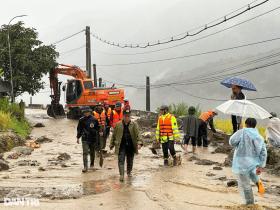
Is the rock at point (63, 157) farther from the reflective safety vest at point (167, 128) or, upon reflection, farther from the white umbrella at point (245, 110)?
the white umbrella at point (245, 110)

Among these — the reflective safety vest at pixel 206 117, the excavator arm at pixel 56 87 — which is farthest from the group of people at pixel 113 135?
the excavator arm at pixel 56 87

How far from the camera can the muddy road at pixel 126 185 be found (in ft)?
33.1

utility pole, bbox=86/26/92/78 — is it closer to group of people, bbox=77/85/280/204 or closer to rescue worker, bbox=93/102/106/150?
group of people, bbox=77/85/280/204

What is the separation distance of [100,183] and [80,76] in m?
24.7

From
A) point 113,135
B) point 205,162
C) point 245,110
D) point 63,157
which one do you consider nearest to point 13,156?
point 63,157

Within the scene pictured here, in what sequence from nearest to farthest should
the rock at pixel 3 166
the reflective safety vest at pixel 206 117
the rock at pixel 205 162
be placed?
the rock at pixel 3 166, the rock at pixel 205 162, the reflective safety vest at pixel 206 117

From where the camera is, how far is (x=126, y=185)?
11992mm

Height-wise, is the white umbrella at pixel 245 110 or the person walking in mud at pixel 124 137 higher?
the white umbrella at pixel 245 110

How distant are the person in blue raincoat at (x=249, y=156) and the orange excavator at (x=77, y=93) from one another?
81.1 feet

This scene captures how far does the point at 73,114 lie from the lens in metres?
36.0

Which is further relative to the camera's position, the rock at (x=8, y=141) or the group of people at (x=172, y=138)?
the rock at (x=8, y=141)

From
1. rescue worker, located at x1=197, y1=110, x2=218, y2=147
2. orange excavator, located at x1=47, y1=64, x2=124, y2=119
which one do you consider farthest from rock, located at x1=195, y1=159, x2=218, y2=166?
orange excavator, located at x1=47, y1=64, x2=124, y2=119

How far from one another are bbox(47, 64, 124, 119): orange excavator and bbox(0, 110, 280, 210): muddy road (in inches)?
632

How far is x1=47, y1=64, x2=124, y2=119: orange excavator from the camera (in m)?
34.0
